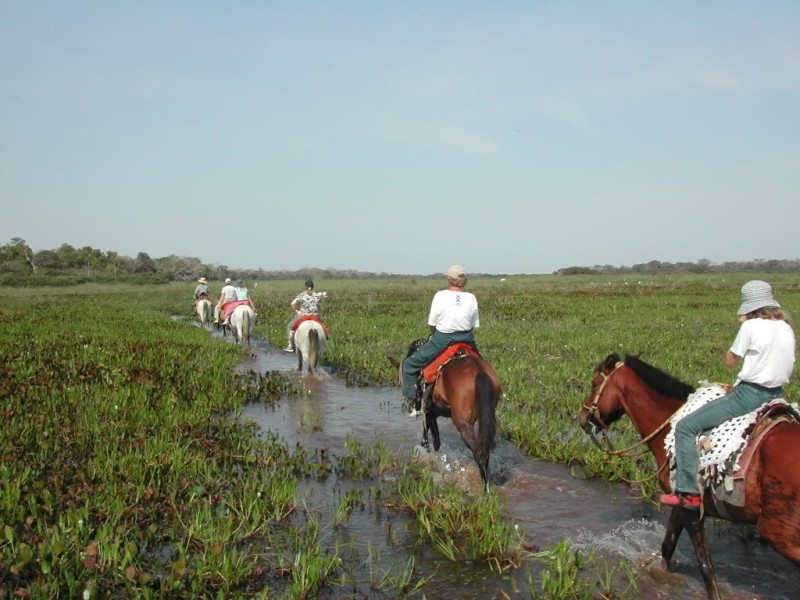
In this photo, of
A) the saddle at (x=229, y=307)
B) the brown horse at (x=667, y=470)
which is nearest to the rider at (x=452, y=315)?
the brown horse at (x=667, y=470)

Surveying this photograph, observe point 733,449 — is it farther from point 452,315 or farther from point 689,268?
point 689,268

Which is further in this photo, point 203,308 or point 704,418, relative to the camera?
point 203,308

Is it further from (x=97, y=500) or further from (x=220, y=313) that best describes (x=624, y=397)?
(x=220, y=313)

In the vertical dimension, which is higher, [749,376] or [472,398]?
[749,376]

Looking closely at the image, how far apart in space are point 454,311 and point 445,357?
0.58 m

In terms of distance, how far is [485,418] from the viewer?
7188mm

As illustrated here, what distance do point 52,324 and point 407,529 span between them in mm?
21870

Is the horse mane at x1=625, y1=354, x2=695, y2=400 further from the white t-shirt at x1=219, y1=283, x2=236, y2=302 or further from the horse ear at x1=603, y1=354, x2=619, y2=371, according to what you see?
the white t-shirt at x1=219, y1=283, x2=236, y2=302

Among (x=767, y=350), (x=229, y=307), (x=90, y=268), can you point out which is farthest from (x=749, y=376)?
(x=90, y=268)

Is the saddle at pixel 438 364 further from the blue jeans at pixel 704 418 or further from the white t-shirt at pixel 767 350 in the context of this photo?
the white t-shirt at pixel 767 350

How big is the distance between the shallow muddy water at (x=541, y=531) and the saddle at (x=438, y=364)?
31.5 inches

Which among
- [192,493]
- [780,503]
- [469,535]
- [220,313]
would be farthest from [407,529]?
[220,313]

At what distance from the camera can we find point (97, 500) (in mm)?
6098

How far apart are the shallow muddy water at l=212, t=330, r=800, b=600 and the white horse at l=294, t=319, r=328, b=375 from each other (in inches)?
184
